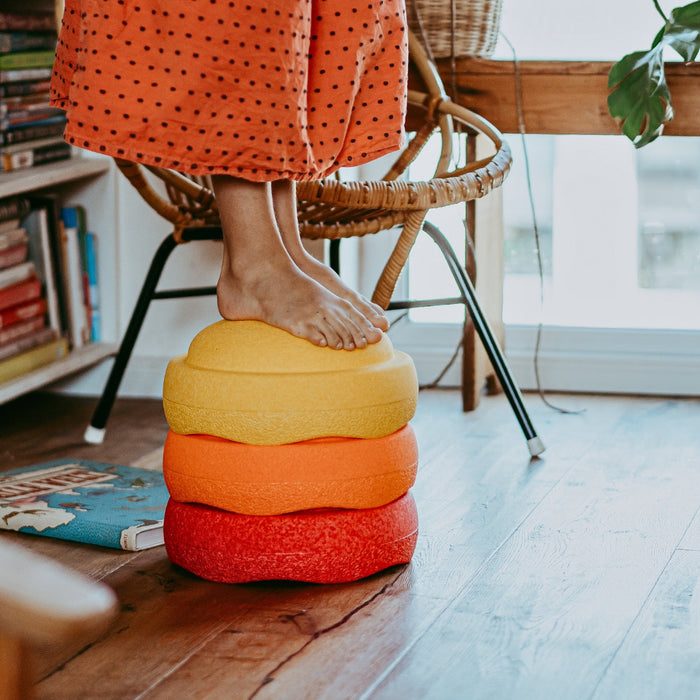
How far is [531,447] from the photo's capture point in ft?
5.59

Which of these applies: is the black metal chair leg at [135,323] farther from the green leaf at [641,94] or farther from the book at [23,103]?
the green leaf at [641,94]

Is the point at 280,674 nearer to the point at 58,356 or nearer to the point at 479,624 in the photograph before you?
the point at 479,624

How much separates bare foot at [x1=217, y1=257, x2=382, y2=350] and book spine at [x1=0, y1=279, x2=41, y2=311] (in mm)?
860

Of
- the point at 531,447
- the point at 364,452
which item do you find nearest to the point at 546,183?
the point at 531,447

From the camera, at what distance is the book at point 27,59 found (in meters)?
1.95

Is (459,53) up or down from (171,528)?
up

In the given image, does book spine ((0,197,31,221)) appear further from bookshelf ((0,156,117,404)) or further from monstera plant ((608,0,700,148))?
monstera plant ((608,0,700,148))

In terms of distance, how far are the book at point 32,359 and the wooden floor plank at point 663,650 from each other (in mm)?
1247

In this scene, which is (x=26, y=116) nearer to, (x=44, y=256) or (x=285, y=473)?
(x=44, y=256)

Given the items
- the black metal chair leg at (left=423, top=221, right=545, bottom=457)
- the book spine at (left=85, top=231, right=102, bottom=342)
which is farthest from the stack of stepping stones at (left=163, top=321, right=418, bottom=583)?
the book spine at (left=85, top=231, right=102, bottom=342)

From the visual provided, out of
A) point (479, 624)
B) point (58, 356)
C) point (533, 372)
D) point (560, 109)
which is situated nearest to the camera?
point (479, 624)

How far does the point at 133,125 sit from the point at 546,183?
1298 millimetres

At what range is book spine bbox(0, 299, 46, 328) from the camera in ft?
6.48

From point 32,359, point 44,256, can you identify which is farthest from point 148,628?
point 44,256
